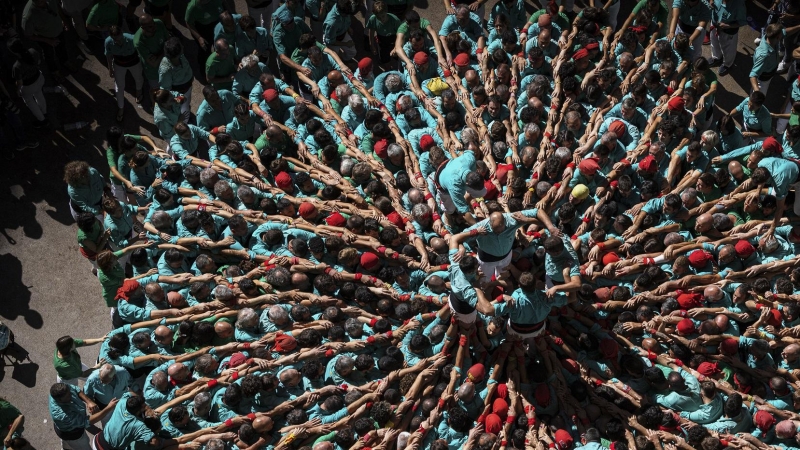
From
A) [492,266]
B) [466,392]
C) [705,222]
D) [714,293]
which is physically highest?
[492,266]

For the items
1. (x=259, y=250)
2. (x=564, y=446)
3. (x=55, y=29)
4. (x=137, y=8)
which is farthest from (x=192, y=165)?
(x=564, y=446)

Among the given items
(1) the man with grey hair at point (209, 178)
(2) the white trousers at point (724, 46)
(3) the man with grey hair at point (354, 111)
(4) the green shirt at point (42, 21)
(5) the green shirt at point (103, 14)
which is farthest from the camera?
(2) the white trousers at point (724, 46)

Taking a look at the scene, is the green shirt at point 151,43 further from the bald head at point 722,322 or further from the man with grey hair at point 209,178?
the bald head at point 722,322

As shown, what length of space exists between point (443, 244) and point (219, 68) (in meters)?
6.43

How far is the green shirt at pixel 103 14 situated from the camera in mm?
23094

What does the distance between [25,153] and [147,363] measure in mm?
7329

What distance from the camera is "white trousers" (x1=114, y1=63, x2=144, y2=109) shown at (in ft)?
75.1

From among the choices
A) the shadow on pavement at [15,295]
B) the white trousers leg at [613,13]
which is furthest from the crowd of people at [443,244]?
the shadow on pavement at [15,295]

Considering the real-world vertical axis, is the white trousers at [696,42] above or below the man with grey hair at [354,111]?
below

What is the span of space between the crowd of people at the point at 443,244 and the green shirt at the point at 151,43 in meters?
0.05

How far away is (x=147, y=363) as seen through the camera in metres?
18.2

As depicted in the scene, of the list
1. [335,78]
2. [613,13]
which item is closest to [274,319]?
[335,78]

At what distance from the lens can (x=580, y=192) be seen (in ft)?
64.2

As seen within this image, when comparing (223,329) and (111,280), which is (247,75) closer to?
(111,280)
